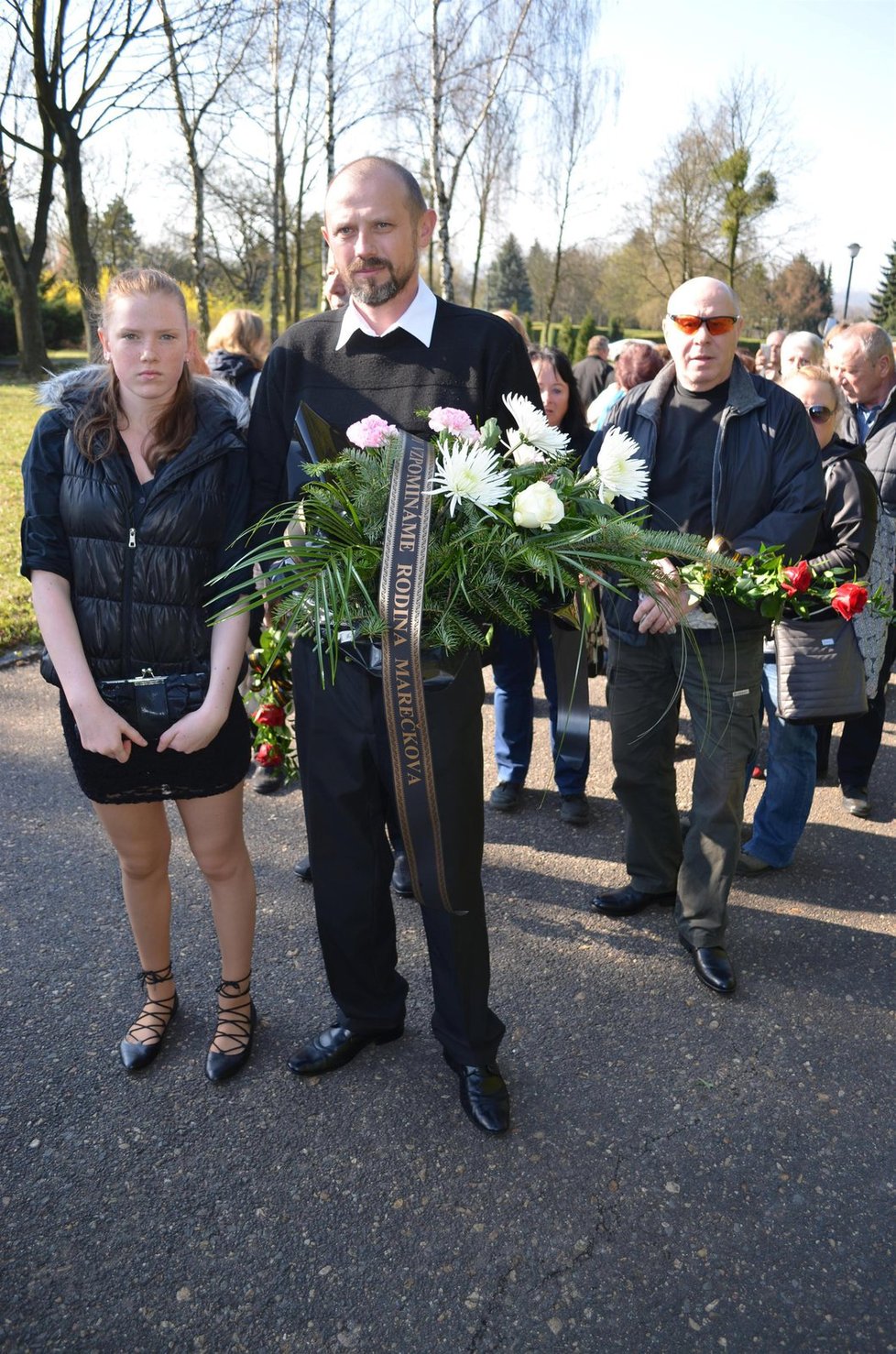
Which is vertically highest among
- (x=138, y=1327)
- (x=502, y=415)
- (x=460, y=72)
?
(x=460, y=72)

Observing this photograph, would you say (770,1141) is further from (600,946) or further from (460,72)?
(460,72)

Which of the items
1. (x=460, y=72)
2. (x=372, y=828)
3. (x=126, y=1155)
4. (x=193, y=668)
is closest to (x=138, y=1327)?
(x=126, y=1155)

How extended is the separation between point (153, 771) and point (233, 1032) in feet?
2.99

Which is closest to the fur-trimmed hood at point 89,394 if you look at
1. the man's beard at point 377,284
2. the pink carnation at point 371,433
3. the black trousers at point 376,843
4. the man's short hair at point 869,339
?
the man's beard at point 377,284

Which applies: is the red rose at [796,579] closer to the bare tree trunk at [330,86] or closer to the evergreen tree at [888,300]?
the bare tree trunk at [330,86]

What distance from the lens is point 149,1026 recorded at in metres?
3.03

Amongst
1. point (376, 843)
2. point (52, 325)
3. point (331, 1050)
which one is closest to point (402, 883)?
point (331, 1050)

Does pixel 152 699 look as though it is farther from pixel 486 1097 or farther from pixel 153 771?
pixel 486 1097

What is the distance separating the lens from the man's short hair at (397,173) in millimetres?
2545

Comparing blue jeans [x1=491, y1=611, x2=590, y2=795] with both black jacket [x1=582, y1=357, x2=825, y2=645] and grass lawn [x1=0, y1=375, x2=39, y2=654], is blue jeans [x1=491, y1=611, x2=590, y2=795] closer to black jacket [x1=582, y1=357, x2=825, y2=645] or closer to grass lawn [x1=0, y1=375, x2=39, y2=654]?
black jacket [x1=582, y1=357, x2=825, y2=645]

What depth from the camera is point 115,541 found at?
8.34 feet

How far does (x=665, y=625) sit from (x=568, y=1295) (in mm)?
1977

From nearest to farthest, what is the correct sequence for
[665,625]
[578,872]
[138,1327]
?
1. [138,1327]
2. [665,625]
3. [578,872]

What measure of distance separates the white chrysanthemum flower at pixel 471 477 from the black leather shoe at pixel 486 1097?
1.67 metres
